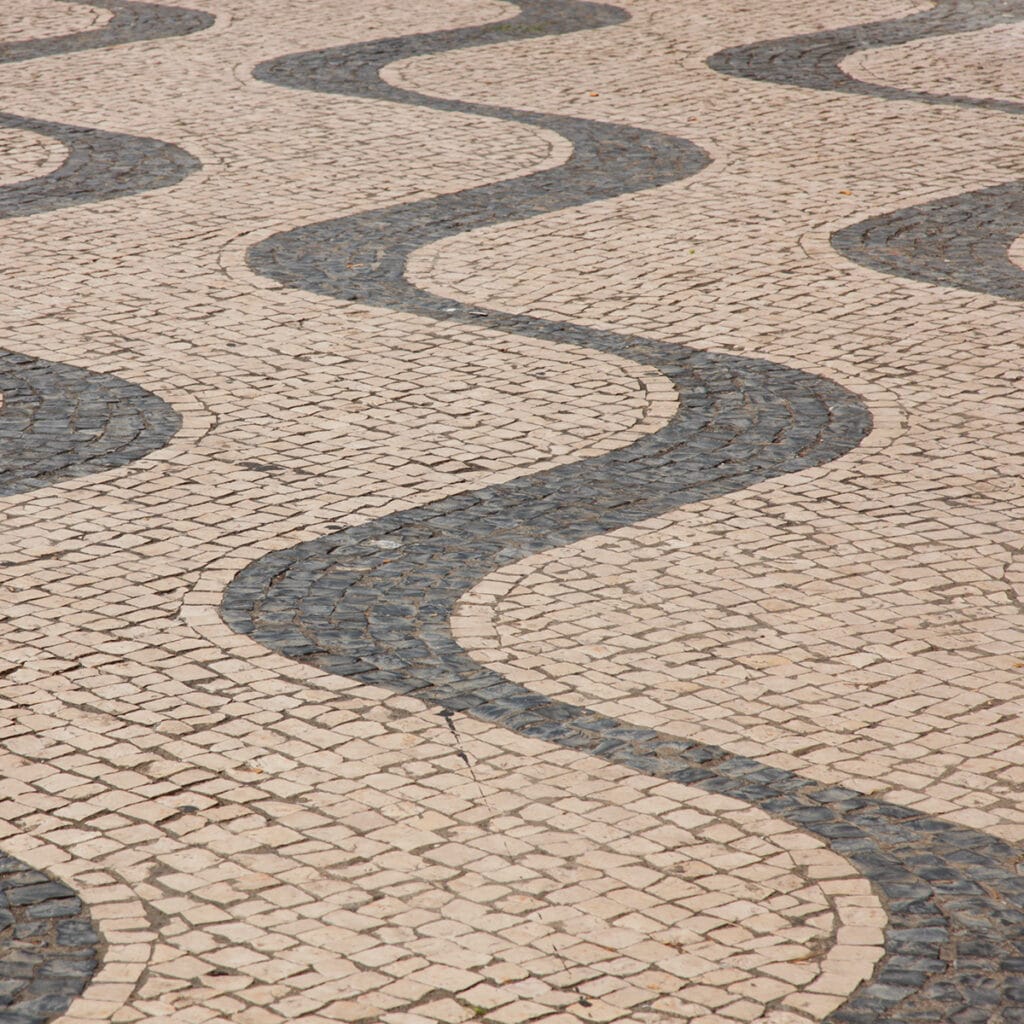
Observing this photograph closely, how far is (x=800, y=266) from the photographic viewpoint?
9.58 metres

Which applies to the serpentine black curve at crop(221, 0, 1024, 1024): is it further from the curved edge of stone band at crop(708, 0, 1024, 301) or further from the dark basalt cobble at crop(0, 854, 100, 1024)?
the curved edge of stone band at crop(708, 0, 1024, 301)

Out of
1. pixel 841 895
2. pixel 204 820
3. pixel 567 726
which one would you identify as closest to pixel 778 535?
pixel 567 726

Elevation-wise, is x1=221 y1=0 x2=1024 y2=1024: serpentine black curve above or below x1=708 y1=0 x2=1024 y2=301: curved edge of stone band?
below

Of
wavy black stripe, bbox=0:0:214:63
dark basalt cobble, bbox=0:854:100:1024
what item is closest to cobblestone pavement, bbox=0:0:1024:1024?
dark basalt cobble, bbox=0:854:100:1024

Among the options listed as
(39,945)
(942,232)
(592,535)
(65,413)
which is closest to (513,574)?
(592,535)

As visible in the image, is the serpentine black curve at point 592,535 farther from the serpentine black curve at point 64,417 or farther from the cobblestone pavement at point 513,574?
the serpentine black curve at point 64,417

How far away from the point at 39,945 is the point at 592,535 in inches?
113

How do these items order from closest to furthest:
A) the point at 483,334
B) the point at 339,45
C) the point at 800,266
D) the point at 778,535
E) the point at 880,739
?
the point at 880,739, the point at 778,535, the point at 483,334, the point at 800,266, the point at 339,45

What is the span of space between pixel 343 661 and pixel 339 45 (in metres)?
11.0

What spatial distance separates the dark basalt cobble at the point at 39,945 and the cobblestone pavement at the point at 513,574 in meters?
0.01

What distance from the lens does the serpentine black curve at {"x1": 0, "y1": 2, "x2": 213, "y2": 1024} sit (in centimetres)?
413

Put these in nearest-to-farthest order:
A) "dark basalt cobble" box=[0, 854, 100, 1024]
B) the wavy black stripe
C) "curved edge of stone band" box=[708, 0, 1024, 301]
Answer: "dark basalt cobble" box=[0, 854, 100, 1024]
"curved edge of stone band" box=[708, 0, 1024, 301]
the wavy black stripe

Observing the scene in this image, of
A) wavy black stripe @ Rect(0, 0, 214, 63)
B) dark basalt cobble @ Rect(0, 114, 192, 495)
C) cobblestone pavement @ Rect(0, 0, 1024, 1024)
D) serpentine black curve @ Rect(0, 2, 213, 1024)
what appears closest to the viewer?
serpentine black curve @ Rect(0, 2, 213, 1024)

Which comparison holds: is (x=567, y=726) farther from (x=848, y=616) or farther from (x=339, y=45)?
(x=339, y=45)
